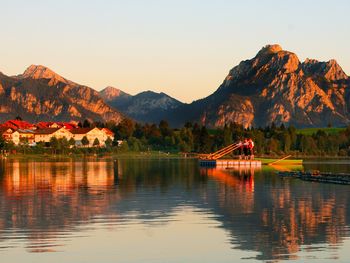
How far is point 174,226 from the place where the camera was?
54031 millimetres

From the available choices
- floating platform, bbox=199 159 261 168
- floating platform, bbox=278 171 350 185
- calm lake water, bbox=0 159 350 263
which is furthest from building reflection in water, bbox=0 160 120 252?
floating platform, bbox=199 159 261 168

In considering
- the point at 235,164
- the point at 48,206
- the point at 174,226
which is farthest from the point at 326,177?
the point at 235,164

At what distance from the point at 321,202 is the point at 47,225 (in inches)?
1268

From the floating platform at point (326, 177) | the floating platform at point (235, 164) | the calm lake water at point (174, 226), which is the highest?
the floating platform at point (235, 164)

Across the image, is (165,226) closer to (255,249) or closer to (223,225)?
(223,225)

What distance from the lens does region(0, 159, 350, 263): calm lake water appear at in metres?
41.6

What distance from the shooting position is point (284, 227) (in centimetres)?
5272

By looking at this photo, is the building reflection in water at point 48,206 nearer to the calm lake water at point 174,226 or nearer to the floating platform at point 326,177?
the calm lake water at point 174,226

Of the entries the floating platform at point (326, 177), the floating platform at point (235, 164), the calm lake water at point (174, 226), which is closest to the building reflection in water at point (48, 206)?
the calm lake water at point (174, 226)

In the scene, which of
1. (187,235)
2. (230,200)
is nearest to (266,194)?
(230,200)

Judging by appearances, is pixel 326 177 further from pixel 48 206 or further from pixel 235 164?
pixel 235 164

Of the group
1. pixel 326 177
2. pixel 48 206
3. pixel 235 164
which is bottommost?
pixel 48 206

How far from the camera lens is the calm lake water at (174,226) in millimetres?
41594

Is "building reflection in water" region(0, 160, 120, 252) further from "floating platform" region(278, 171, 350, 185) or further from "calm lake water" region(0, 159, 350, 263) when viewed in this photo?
"floating platform" region(278, 171, 350, 185)
